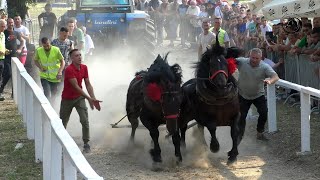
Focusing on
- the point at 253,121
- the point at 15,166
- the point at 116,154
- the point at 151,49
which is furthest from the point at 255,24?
the point at 15,166

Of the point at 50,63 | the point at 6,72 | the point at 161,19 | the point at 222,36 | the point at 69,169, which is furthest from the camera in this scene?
the point at 161,19

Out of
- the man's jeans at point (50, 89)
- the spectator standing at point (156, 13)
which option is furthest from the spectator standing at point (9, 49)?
the spectator standing at point (156, 13)

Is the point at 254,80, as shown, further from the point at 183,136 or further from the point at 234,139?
the point at 234,139

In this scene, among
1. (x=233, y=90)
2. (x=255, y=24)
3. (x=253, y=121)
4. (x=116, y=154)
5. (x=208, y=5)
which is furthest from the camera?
(x=208, y=5)

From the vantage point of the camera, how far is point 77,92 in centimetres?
1187

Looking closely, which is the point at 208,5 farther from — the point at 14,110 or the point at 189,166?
the point at 189,166

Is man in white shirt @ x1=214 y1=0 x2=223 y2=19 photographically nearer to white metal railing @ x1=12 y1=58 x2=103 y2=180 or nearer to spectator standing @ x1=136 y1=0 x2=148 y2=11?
spectator standing @ x1=136 y1=0 x2=148 y2=11

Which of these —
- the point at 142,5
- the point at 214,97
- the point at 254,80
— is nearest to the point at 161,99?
the point at 214,97

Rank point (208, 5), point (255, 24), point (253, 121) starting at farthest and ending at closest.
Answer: point (208, 5) < point (255, 24) < point (253, 121)

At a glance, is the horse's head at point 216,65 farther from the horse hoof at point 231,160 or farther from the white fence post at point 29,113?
the white fence post at point 29,113

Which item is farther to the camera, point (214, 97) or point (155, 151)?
point (155, 151)

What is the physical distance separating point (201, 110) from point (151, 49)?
12.6m

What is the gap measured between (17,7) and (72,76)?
12.9 metres

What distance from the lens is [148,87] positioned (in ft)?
34.6
